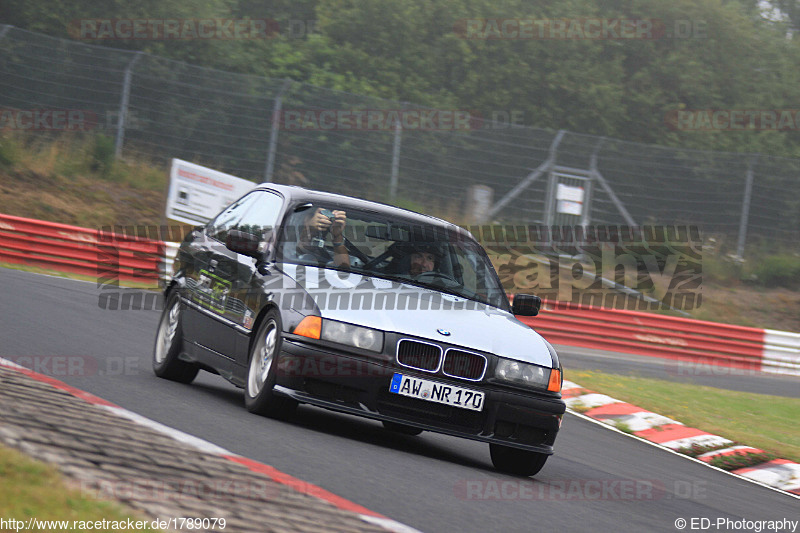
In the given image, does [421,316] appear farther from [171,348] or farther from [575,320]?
[575,320]

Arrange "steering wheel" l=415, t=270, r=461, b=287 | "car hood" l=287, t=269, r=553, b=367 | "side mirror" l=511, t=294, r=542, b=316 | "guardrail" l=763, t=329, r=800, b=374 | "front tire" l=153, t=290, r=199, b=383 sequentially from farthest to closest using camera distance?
1. "guardrail" l=763, t=329, r=800, b=374
2. "front tire" l=153, t=290, r=199, b=383
3. "side mirror" l=511, t=294, r=542, b=316
4. "steering wheel" l=415, t=270, r=461, b=287
5. "car hood" l=287, t=269, r=553, b=367

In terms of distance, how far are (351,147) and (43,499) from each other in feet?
66.1

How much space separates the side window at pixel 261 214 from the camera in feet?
25.9

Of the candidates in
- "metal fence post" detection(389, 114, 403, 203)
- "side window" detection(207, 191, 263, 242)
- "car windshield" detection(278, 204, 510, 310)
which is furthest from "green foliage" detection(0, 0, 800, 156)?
"car windshield" detection(278, 204, 510, 310)

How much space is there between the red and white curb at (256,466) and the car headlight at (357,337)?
3.55 feet

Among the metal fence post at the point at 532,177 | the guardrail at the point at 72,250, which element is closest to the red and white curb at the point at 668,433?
the guardrail at the point at 72,250

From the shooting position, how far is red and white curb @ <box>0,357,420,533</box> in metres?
4.71

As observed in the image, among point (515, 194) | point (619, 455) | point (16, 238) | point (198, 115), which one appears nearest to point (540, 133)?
point (515, 194)

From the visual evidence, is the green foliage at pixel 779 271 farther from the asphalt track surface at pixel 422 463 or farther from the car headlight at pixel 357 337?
the car headlight at pixel 357 337

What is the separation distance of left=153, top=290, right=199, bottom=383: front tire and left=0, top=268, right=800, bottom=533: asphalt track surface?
4.8 inches

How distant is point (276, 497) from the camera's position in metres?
4.68

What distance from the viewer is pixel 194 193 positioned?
68.3 feet

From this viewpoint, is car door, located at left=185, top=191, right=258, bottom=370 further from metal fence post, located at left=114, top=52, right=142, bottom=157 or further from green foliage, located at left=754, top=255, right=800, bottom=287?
green foliage, located at left=754, top=255, right=800, bottom=287

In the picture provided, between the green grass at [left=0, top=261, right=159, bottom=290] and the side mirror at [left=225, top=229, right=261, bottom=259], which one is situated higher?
the side mirror at [left=225, top=229, right=261, bottom=259]
